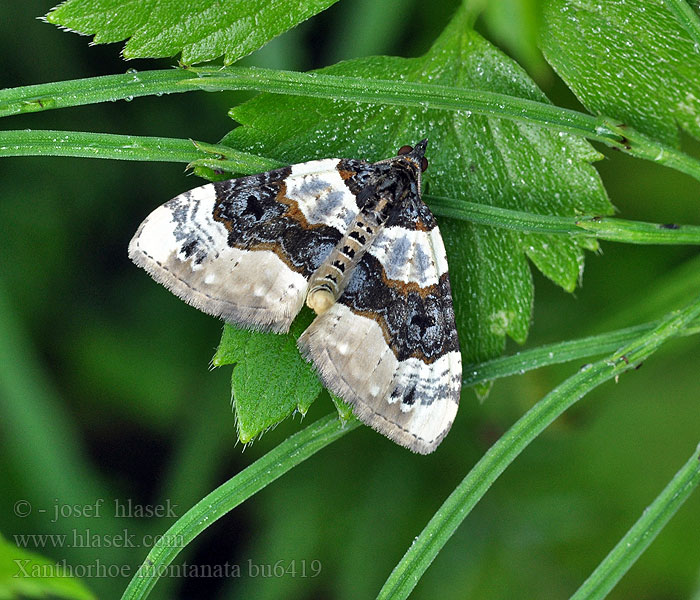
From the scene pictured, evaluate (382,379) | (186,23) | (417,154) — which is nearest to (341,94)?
(417,154)

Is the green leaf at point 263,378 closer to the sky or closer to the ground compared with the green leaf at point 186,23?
closer to the ground

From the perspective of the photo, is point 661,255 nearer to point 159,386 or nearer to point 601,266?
point 601,266

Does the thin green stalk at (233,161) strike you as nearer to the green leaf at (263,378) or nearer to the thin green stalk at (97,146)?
the thin green stalk at (97,146)

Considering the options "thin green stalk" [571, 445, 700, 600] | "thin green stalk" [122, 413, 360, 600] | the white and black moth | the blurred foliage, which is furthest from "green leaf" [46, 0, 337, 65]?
"thin green stalk" [571, 445, 700, 600]

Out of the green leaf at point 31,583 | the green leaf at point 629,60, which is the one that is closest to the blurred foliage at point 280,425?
the green leaf at point 629,60

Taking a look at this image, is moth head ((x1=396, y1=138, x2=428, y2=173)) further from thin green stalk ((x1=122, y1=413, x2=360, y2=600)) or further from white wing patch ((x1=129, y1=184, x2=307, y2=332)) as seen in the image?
thin green stalk ((x1=122, y1=413, x2=360, y2=600))

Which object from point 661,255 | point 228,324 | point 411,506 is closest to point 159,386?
point 228,324

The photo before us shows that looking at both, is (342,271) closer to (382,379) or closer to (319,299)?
(319,299)
